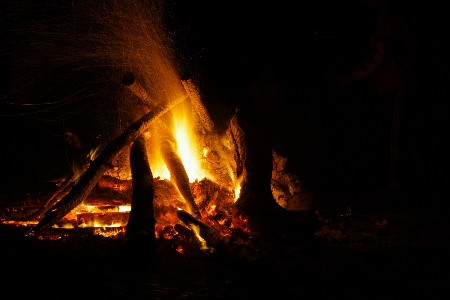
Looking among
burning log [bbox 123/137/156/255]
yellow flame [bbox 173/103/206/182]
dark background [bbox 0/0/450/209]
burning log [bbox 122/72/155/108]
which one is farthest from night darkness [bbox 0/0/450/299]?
burning log [bbox 123/137/156/255]

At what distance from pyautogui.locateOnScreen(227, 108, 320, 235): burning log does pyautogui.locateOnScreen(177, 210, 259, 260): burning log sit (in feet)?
2.78

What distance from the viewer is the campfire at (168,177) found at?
17.1ft

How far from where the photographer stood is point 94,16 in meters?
6.72

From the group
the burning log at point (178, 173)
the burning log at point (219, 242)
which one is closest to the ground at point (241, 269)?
→ the burning log at point (219, 242)

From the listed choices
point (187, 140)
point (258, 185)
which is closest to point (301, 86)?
point (187, 140)

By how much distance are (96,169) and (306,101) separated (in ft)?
14.8

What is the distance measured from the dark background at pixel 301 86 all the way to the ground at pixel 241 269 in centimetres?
181

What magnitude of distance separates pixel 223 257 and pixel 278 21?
6.41 meters

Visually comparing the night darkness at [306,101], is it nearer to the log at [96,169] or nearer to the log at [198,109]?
the log at [198,109]

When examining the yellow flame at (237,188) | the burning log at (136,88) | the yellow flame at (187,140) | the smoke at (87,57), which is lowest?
the yellow flame at (237,188)

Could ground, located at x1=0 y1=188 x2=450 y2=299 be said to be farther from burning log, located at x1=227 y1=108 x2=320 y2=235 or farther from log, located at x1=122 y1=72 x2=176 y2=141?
log, located at x1=122 y1=72 x2=176 y2=141

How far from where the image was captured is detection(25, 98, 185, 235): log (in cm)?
504

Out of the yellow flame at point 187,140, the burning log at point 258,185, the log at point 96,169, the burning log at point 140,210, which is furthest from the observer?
the yellow flame at point 187,140

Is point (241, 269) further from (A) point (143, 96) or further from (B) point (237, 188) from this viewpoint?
(A) point (143, 96)
